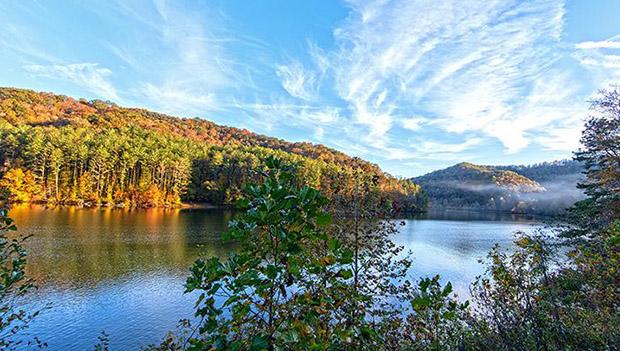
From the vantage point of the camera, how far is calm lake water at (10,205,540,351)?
12.7 metres

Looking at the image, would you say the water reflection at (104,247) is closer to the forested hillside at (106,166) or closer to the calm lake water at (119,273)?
the calm lake water at (119,273)

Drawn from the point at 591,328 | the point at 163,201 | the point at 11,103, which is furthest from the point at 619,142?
the point at 11,103

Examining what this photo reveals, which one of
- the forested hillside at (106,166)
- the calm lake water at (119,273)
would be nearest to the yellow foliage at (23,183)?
the forested hillside at (106,166)

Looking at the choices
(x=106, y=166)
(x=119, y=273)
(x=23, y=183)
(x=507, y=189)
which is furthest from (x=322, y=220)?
(x=507, y=189)

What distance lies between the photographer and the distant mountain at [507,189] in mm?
118688

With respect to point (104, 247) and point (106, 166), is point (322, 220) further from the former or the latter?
point (106, 166)

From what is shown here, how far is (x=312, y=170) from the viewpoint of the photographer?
232 feet

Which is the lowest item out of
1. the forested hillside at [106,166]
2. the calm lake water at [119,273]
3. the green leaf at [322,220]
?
the calm lake water at [119,273]

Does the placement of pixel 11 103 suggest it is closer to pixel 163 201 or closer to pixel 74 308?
pixel 163 201

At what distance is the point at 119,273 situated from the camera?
19.3 meters

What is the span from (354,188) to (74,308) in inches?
562

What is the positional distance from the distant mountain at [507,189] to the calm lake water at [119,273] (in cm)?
9691

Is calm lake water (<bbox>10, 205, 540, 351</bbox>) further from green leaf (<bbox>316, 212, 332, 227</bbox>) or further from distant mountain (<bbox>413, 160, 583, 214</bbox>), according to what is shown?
distant mountain (<bbox>413, 160, 583, 214</bbox>)

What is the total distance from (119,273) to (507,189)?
16022 cm
